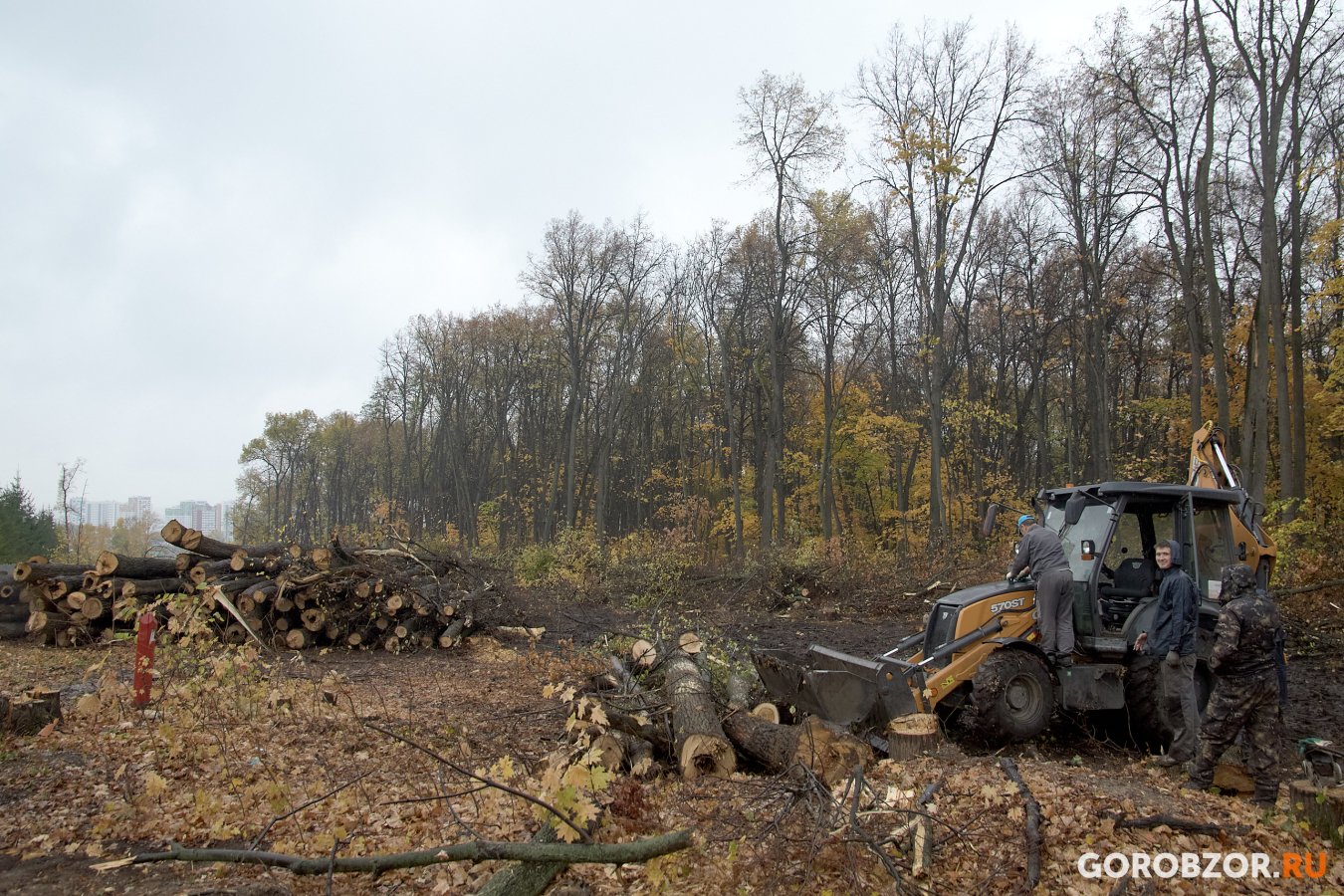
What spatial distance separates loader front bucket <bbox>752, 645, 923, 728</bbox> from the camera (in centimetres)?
682

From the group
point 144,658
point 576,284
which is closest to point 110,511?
point 576,284

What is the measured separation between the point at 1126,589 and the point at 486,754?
637 centimetres

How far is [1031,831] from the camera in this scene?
172 inches

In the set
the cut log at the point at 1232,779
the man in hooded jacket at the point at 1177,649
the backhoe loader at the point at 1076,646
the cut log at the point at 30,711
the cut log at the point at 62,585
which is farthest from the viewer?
the cut log at the point at 62,585

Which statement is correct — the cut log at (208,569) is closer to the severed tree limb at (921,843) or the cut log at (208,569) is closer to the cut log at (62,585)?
the cut log at (62,585)

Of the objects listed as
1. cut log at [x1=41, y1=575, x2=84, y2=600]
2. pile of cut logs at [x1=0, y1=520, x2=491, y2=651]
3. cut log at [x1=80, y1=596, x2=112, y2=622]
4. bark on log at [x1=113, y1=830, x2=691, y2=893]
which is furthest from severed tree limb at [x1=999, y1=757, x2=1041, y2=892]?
cut log at [x1=41, y1=575, x2=84, y2=600]

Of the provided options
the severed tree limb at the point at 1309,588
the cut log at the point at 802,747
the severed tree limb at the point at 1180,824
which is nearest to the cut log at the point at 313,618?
the cut log at the point at 802,747

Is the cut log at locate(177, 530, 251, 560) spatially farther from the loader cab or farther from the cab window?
the cab window

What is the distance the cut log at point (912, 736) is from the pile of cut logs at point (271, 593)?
858cm

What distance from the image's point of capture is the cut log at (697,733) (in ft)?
19.6

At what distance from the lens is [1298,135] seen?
1653 cm

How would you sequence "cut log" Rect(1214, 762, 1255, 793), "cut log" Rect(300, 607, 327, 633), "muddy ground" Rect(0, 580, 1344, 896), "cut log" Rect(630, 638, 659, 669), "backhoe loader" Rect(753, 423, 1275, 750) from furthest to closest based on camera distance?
"cut log" Rect(300, 607, 327, 633) → "cut log" Rect(630, 638, 659, 669) → "backhoe loader" Rect(753, 423, 1275, 750) → "cut log" Rect(1214, 762, 1255, 793) → "muddy ground" Rect(0, 580, 1344, 896)

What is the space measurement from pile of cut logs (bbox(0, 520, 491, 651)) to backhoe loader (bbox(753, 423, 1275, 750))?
24.0 feet

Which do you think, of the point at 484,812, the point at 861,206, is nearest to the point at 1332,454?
the point at 861,206
